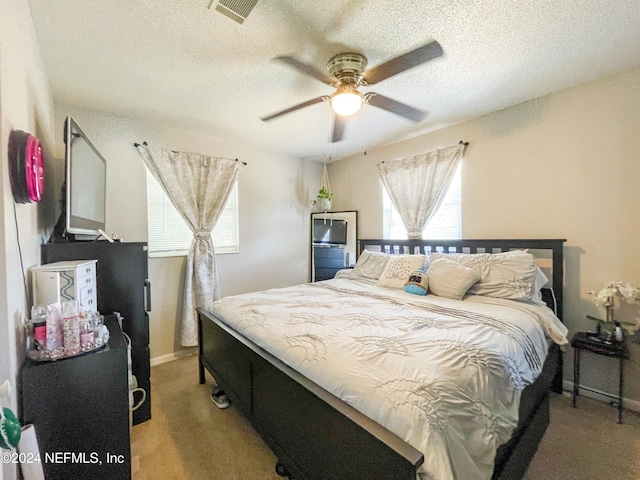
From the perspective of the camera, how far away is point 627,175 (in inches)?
82.7

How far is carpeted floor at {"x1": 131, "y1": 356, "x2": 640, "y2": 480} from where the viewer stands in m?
1.55

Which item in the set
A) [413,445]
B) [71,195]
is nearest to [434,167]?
[413,445]

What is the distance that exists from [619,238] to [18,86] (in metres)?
3.82

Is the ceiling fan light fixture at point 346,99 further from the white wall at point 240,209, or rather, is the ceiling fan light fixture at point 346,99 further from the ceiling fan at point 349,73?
the white wall at point 240,209

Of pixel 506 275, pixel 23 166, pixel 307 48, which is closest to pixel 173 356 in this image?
pixel 23 166

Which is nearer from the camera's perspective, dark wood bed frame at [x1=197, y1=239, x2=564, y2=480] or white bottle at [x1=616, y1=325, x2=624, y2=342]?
dark wood bed frame at [x1=197, y1=239, x2=564, y2=480]

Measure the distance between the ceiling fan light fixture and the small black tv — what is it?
2.36 meters

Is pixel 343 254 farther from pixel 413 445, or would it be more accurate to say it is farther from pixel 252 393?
pixel 413 445

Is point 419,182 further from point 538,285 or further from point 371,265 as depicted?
point 538,285

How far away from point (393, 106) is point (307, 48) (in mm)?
758

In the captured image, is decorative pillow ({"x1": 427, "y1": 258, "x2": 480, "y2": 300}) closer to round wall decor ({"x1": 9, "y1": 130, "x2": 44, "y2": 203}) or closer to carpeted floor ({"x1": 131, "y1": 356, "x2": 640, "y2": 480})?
carpeted floor ({"x1": 131, "y1": 356, "x2": 640, "y2": 480})

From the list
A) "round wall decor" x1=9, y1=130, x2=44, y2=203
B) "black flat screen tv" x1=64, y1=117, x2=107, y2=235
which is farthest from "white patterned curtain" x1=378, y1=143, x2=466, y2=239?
"round wall decor" x1=9, y1=130, x2=44, y2=203

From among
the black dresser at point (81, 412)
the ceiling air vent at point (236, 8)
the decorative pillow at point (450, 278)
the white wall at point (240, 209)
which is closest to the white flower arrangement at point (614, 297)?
the decorative pillow at point (450, 278)

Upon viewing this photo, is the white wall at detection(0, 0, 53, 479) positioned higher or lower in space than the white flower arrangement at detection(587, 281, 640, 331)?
higher
